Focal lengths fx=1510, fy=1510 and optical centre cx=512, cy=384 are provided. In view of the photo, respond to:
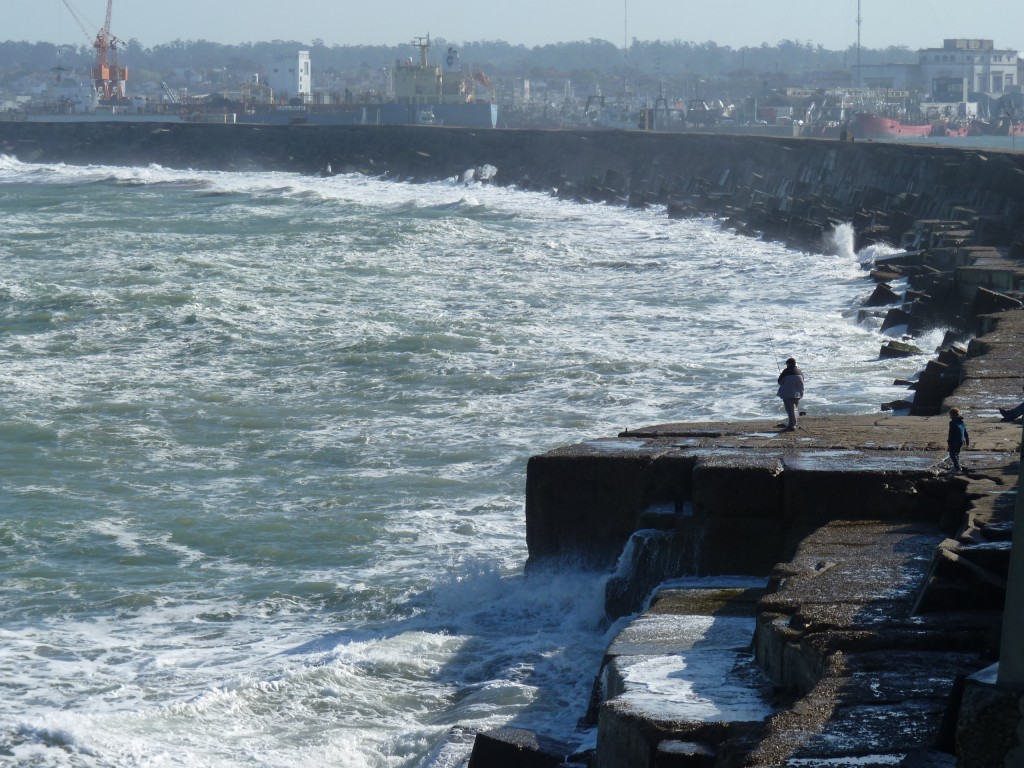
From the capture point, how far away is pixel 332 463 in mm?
12086

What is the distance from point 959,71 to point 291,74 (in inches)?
2111

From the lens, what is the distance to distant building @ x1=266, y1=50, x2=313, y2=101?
115062 millimetres

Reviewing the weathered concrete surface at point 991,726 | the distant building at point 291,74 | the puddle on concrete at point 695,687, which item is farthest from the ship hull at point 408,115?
the weathered concrete surface at point 991,726

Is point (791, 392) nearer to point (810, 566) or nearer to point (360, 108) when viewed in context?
point (810, 566)

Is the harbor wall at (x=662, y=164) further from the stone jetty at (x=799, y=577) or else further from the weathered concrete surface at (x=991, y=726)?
the weathered concrete surface at (x=991, y=726)

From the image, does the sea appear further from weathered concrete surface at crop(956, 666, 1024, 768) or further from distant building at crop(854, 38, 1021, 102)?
distant building at crop(854, 38, 1021, 102)

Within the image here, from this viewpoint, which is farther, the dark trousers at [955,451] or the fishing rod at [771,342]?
the fishing rod at [771,342]

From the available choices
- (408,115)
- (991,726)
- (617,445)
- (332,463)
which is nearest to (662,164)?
(408,115)

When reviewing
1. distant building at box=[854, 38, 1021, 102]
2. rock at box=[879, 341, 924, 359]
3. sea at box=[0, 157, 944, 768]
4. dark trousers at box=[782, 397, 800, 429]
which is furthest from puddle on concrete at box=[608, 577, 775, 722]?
distant building at box=[854, 38, 1021, 102]

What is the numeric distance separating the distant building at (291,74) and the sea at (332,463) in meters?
88.8

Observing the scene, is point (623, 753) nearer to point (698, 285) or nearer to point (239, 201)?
point (698, 285)

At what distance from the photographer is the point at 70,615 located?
866 cm

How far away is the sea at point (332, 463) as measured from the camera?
714 centimetres

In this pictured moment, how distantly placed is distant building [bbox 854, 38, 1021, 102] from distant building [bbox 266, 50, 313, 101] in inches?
1746
